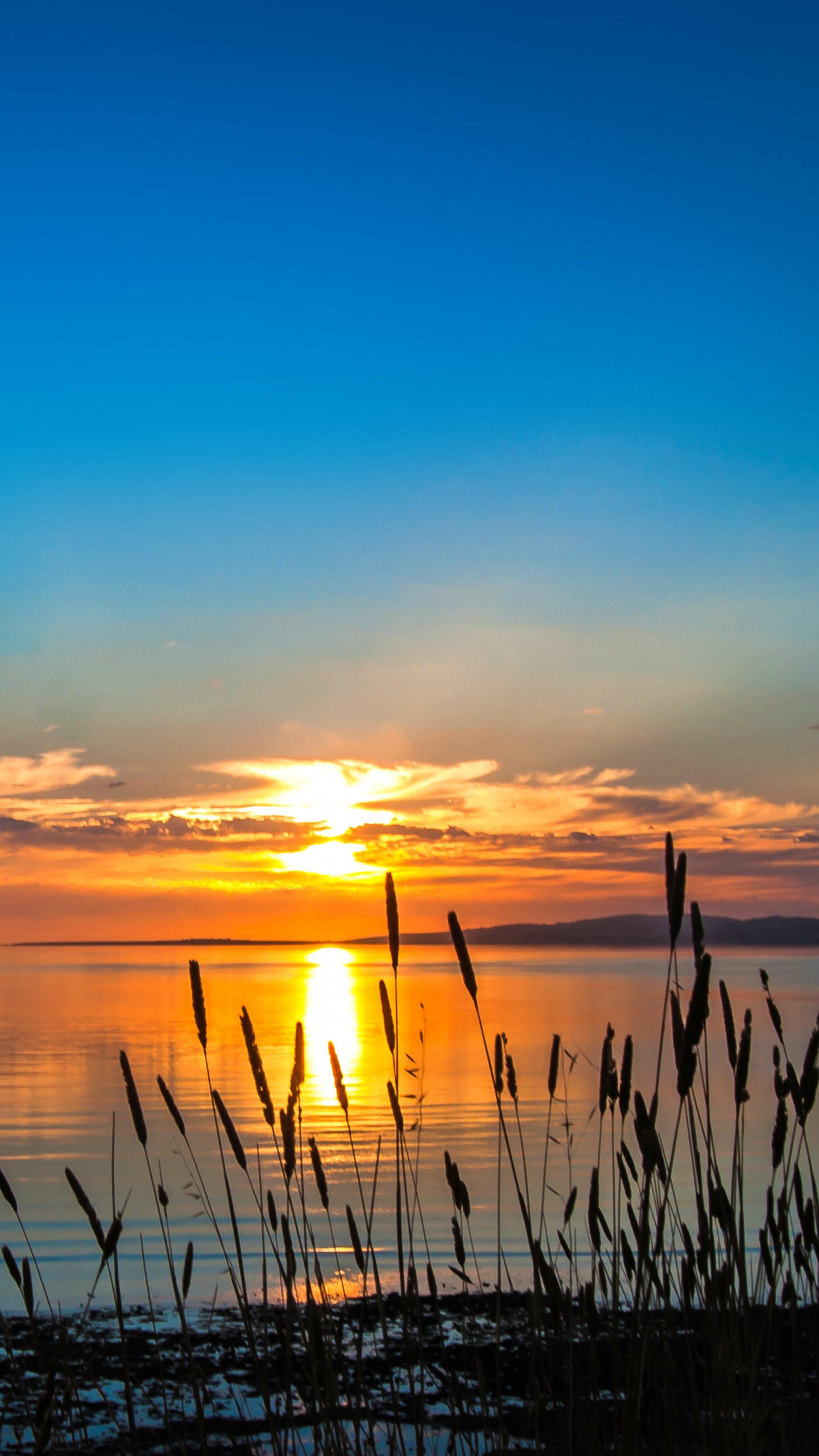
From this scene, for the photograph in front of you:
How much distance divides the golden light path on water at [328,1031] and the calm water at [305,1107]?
0.13 metres

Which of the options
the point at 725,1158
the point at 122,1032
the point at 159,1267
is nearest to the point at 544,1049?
the point at 725,1158

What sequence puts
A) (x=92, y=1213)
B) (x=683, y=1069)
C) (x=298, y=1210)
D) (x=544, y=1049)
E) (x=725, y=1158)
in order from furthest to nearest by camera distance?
(x=544, y=1049) → (x=725, y=1158) → (x=298, y=1210) → (x=92, y=1213) → (x=683, y=1069)

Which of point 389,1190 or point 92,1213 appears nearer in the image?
point 92,1213

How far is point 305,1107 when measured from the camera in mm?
16422

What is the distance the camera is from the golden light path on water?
20.6 m

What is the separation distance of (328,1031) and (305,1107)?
15.4m

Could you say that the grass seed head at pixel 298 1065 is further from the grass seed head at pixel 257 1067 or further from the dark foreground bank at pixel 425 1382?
the dark foreground bank at pixel 425 1382

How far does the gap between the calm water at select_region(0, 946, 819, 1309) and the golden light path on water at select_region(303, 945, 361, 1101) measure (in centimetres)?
13

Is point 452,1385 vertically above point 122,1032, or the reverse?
point 452,1385

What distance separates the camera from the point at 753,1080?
21141 millimetres

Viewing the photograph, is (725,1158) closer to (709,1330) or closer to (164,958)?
(709,1330)

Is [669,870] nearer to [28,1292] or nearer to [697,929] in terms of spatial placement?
[697,929]

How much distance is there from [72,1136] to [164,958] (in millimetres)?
126055

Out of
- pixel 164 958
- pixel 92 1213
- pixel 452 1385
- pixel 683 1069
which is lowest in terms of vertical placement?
pixel 164 958
